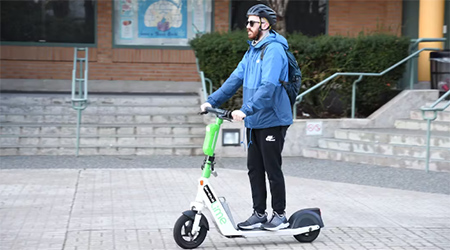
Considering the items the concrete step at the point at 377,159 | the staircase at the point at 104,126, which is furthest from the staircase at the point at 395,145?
the staircase at the point at 104,126

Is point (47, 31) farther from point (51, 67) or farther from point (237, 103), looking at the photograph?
point (237, 103)

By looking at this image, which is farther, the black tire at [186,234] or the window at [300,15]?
the window at [300,15]

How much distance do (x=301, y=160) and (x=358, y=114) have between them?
6.54ft

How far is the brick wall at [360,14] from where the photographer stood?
14867 mm

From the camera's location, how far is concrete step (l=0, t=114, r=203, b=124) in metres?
11.4

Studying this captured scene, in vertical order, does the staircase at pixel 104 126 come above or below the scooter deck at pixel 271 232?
above

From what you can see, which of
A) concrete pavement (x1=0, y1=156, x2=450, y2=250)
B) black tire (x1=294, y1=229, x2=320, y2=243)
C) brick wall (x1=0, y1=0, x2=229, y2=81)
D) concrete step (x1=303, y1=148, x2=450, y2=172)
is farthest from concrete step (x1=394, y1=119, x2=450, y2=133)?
black tire (x1=294, y1=229, x2=320, y2=243)

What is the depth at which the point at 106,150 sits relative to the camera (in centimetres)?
1078

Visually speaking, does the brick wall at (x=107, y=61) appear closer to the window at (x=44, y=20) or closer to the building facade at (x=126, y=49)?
the building facade at (x=126, y=49)

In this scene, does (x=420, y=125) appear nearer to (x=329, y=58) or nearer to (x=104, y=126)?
(x=329, y=58)

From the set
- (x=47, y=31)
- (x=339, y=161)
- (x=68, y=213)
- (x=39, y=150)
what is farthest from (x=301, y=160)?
(x=47, y=31)

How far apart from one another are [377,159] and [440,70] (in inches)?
104

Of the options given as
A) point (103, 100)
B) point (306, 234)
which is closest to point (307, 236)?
point (306, 234)

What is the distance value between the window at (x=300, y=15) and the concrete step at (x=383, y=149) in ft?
14.6
